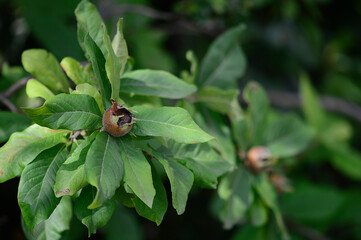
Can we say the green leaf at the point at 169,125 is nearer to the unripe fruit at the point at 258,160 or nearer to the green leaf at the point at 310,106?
the unripe fruit at the point at 258,160

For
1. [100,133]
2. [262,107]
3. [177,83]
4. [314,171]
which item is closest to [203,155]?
[177,83]

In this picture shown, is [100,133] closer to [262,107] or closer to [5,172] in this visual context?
[5,172]

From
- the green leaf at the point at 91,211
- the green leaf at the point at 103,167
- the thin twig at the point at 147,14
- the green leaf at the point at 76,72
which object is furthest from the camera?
the thin twig at the point at 147,14

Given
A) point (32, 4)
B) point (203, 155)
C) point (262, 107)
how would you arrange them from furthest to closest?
point (32, 4)
point (262, 107)
point (203, 155)

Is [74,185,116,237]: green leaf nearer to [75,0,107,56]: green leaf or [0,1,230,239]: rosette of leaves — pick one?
[0,1,230,239]: rosette of leaves

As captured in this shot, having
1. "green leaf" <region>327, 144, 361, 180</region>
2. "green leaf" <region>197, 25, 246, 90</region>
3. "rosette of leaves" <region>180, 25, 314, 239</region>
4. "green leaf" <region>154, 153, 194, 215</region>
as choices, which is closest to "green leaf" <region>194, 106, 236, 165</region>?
"rosette of leaves" <region>180, 25, 314, 239</region>

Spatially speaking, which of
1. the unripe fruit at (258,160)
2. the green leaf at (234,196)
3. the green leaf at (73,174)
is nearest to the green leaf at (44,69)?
the green leaf at (73,174)

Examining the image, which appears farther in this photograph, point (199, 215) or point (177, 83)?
Result: point (199, 215)
